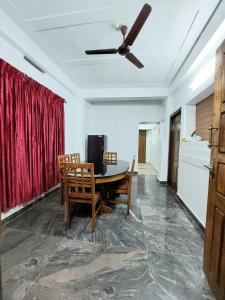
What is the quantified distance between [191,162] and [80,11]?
2.69 m

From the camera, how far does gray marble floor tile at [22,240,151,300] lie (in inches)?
48.6

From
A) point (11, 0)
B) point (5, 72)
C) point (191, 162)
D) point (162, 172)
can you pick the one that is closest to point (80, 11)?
point (11, 0)

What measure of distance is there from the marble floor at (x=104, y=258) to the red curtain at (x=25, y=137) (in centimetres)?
51

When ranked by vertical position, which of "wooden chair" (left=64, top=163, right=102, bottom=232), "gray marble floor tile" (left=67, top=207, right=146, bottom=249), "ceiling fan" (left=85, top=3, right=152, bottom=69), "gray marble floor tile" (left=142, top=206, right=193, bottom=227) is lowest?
"gray marble floor tile" (left=142, top=206, right=193, bottom=227)

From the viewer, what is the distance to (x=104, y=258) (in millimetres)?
1600

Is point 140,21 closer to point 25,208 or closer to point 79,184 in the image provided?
point 79,184

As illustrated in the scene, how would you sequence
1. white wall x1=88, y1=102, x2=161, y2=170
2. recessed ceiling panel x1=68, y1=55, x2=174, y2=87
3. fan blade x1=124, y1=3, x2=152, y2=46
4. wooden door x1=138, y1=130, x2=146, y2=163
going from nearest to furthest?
fan blade x1=124, y1=3, x2=152, y2=46
recessed ceiling panel x1=68, y1=55, x2=174, y2=87
white wall x1=88, y1=102, x2=161, y2=170
wooden door x1=138, y1=130, x2=146, y2=163

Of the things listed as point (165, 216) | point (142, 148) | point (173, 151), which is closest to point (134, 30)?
point (165, 216)

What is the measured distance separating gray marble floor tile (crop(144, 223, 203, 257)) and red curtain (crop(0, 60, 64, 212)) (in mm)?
1980

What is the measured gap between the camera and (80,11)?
188 centimetres

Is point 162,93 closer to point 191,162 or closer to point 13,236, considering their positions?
point 191,162

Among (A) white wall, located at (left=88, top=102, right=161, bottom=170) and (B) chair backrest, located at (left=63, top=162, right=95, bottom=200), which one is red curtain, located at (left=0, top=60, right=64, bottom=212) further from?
(A) white wall, located at (left=88, top=102, right=161, bottom=170)

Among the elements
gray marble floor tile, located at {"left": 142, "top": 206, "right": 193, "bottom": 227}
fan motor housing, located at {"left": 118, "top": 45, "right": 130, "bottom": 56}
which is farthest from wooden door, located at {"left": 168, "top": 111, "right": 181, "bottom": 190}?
fan motor housing, located at {"left": 118, "top": 45, "right": 130, "bottom": 56}

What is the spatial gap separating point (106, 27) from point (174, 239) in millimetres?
2933
